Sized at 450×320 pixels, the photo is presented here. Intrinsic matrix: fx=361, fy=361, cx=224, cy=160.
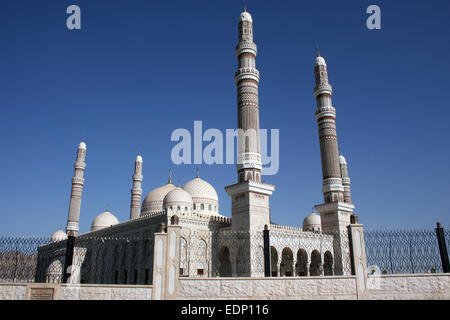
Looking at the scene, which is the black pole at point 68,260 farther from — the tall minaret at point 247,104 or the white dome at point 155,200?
the white dome at point 155,200

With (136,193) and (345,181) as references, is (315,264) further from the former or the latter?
(136,193)

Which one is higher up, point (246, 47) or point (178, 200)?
point (246, 47)

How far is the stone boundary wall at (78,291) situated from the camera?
23.2 feet

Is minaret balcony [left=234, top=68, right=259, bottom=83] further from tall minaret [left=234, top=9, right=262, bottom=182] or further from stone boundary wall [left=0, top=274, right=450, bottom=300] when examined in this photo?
stone boundary wall [left=0, top=274, right=450, bottom=300]

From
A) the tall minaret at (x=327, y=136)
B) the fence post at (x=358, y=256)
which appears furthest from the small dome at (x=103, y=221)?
the fence post at (x=358, y=256)

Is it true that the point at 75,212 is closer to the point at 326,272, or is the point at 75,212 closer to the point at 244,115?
the point at 244,115

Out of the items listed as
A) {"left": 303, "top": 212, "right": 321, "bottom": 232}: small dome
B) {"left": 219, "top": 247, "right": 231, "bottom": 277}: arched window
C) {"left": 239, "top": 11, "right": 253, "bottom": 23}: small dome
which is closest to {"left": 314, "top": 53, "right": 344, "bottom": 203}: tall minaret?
{"left": 303, "top": 212, "right": 321, "bottom": 232}: small dome

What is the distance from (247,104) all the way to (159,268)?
15.0 meters

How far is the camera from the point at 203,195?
28203 millimetres

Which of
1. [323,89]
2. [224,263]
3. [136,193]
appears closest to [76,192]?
[136,193]

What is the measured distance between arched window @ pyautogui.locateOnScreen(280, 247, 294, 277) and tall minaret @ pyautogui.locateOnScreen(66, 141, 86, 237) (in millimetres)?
19287
